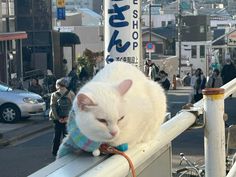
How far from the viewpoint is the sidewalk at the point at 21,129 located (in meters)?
15.9

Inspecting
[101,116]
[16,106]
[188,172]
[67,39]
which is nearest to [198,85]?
[16,106]

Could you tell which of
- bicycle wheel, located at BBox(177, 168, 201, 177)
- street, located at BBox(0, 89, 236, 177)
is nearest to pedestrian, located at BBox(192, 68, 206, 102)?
street, located at BBox(0, 89, 236, 177)

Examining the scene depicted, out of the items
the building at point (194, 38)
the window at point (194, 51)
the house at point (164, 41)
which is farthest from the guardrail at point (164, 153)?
the house at point (164, 41)

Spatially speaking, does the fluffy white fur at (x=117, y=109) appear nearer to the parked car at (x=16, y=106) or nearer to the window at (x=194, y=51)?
the parked car at (x=16, y=106)

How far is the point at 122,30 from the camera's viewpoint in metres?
6.35

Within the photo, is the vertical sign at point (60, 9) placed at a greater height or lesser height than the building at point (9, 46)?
greater

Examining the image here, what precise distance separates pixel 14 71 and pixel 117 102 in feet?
93.9

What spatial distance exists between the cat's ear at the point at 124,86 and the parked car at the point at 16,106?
679 inches

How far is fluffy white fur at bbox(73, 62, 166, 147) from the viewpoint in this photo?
7.07 ft

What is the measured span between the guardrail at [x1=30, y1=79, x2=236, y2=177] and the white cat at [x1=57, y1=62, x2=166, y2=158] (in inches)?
2.6

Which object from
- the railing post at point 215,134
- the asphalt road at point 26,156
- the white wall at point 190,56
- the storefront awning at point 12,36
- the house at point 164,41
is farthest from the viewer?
the house at point 164,41

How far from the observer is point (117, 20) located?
6355mm

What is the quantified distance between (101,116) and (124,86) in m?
0.16

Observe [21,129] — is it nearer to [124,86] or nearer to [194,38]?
[124,86]
